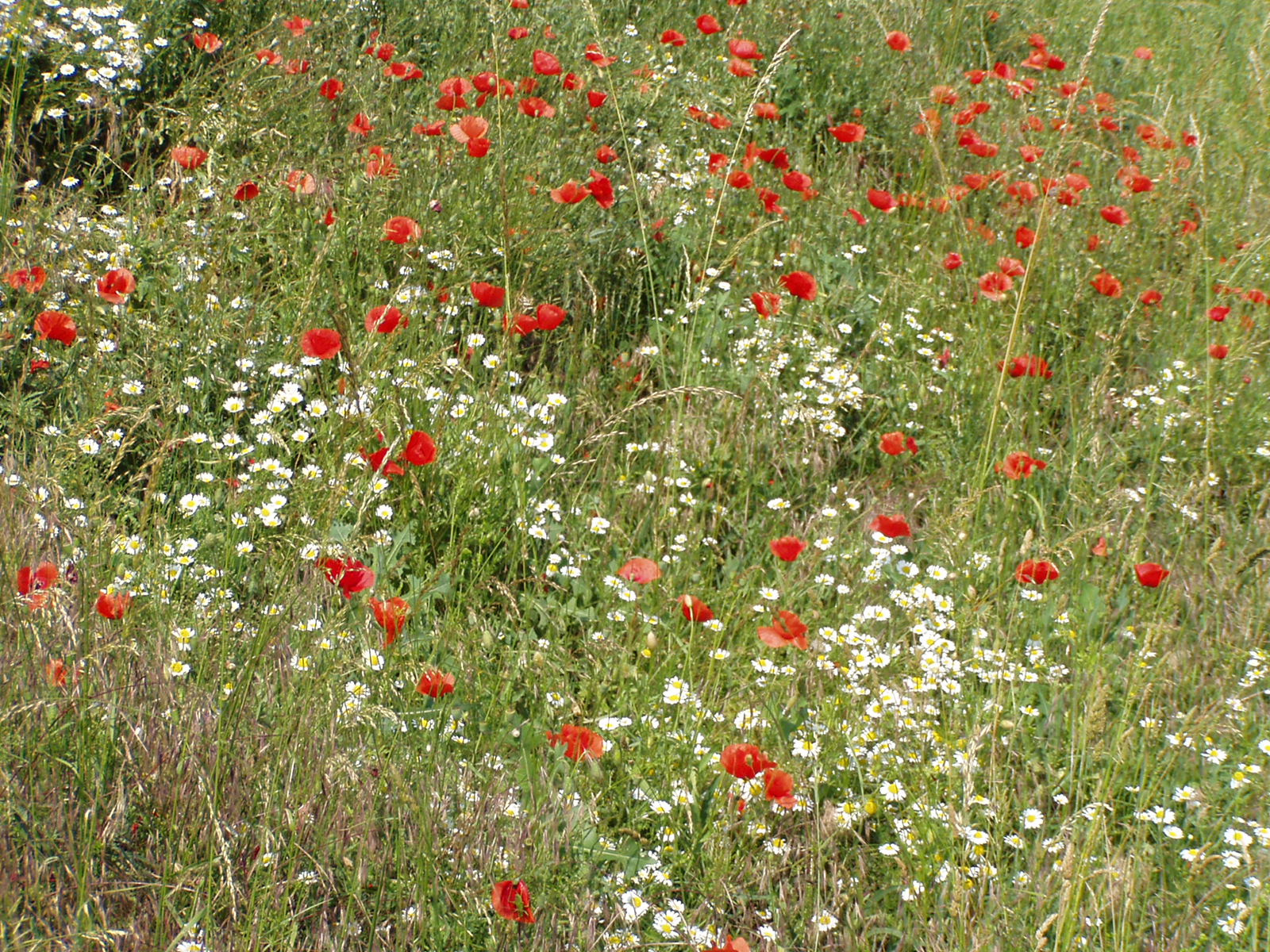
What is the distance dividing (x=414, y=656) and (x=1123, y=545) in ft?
6.23

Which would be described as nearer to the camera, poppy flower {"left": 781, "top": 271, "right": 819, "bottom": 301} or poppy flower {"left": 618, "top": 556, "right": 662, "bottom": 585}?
poppy flower {"left": 618, "top": 556, "right": 662, "bottom": 585}

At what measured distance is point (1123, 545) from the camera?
9.71 ft

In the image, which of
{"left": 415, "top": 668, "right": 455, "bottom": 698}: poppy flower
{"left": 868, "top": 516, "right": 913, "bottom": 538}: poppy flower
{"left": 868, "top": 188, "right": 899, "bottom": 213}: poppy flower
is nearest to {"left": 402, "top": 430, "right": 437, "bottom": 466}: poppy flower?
{"left": 415, "top": 668, "right": 455, "bottom": 698}: poppy flower

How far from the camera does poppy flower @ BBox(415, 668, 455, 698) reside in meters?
1.89

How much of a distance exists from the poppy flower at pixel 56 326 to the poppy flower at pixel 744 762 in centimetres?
185

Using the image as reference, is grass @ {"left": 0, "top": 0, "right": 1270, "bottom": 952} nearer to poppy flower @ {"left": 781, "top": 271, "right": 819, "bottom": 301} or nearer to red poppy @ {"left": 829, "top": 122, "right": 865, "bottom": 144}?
poppy flower @ {"left": 781, "top": 271, "right": 819, "bottom": 301}

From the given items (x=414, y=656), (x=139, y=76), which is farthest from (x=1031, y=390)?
(x=139, y=76)

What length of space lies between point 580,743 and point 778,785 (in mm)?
354

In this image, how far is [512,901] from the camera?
1.59 metres

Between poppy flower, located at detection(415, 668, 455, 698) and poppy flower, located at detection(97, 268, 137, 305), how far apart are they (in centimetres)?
141

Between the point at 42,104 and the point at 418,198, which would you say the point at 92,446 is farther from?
the point at 42,104

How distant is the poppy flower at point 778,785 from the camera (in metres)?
1.93

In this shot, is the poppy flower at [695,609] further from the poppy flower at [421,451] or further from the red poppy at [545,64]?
the red poppy at [545,64]

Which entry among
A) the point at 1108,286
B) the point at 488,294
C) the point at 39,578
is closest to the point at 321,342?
the point at 488,294
